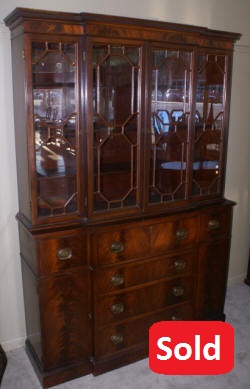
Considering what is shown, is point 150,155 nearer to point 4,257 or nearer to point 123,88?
point 123,88

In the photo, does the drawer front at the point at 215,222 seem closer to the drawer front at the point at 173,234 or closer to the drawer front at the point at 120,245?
the drawer front at the point at 173,234

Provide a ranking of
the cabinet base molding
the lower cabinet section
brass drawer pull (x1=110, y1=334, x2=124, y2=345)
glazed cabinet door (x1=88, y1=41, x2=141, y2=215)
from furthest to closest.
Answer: brass drawer pull (x1=110, y1=334, x2=124, y2=345) < the cabinet base molding < the lower cabinet section < glazed cabinet door (x1=88, y1=41, x2=141, y2=215)

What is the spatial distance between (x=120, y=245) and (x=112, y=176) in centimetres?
40

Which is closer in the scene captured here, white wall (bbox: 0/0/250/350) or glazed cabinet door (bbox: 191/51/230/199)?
white wall (bbox: 0/0/250/350)

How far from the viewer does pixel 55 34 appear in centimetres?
176

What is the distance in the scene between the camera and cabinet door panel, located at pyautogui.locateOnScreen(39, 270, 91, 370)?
2020 mm

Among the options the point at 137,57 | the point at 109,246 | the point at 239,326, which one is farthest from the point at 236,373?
the point at 137,57

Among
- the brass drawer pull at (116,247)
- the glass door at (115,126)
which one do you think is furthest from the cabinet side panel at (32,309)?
the glass door at (115,126)

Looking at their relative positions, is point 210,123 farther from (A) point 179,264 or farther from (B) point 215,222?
(A) point 179,264

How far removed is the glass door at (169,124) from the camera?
81.4 inches

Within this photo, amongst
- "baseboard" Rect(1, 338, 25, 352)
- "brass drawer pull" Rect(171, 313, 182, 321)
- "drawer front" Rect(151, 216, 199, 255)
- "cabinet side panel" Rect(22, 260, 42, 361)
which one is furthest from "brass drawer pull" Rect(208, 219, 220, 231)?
"baseboard" Rect(1, 338, 25, 352)

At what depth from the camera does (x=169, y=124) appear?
218 centimetres

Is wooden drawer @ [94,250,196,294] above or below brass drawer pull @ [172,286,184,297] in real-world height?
above

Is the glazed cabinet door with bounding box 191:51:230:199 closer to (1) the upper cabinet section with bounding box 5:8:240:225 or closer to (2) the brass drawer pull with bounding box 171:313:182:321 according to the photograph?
(1) the upper cabinet section with bounding box 5:8:240:225
